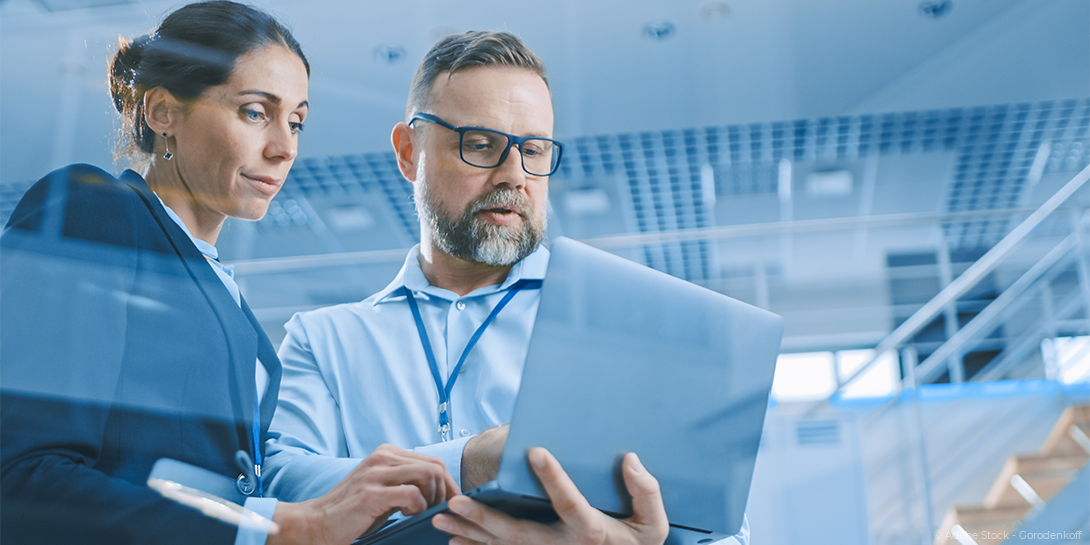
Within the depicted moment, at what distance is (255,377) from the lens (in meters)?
0.79

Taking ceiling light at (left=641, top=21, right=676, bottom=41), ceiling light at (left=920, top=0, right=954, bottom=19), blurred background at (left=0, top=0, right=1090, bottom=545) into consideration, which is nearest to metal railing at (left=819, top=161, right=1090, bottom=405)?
blurred background at (left=0, top=0, right=1090, bottom=545)

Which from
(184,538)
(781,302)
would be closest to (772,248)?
(781,302)

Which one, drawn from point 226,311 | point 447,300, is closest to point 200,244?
point 226,311

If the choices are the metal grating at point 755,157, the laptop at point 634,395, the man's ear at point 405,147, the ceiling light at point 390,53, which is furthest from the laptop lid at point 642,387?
the metal grating at point 755,157

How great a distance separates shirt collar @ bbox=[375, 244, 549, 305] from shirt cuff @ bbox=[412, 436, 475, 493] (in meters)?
0.29

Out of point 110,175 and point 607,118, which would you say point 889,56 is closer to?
point 607,118

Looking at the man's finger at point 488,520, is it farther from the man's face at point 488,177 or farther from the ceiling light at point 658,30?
the ceiling light at point 658,30

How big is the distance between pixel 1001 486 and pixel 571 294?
2.66 metres

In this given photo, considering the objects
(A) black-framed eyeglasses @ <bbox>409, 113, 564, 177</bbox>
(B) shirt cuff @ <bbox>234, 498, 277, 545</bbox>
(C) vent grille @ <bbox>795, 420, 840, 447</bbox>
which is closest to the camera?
(B) shirt cuff @ <bbox>234, 498, 277, 545</bbox>

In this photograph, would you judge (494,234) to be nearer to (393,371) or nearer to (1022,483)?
(393,371)

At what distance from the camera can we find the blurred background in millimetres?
2215

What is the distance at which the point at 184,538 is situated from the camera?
0.63m

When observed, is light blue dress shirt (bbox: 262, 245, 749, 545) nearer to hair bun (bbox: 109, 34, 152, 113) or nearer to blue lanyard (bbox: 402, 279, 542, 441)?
blue lanyard (bbox: 402, 279, 542, 441)

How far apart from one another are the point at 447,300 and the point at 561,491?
0.46 m
